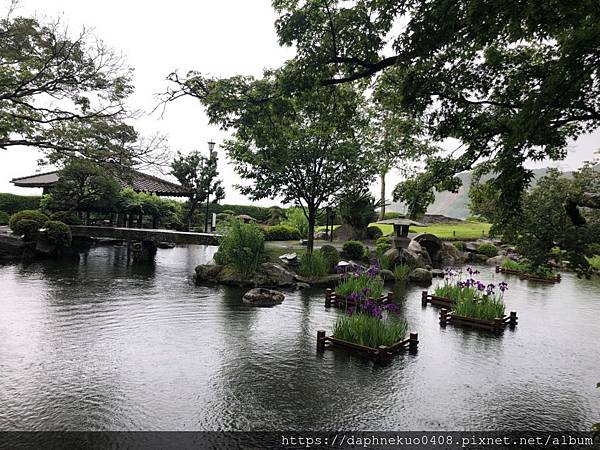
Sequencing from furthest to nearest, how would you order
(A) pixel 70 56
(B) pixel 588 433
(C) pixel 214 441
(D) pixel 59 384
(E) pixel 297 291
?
(E) pixel 297 291, (A) pixel 70 56, (D) pixel 59 384, (B) pixel 588 433, (C) pixel 214 441

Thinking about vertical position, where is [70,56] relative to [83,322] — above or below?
above

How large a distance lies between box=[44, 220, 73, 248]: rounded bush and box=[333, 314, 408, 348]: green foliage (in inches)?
609

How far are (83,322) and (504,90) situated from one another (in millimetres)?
8932

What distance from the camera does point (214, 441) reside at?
13.6ft

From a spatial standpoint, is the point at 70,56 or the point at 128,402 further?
the point at 70,56

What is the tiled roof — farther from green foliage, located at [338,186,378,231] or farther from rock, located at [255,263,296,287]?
rock, located at [255,263,296,287]

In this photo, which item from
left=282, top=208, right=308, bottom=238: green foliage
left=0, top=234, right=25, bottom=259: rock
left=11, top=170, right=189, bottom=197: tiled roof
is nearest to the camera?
left=0, top=234, right=25, bottom=259: rock

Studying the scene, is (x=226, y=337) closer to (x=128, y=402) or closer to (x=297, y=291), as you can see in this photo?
(x=128, y=402)

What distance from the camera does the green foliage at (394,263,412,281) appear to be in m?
16.0

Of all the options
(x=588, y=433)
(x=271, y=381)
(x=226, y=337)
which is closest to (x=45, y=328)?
(x=226, y=337)

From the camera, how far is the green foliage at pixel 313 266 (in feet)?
47.6

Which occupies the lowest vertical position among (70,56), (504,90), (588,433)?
(588,433)

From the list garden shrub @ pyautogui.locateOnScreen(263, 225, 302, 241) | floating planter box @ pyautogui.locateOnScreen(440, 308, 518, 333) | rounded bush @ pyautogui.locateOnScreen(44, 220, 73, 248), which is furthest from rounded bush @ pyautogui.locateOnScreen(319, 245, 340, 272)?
rounded bush @ pyautogui.locateOnScreen(44, 220, 73, 248)

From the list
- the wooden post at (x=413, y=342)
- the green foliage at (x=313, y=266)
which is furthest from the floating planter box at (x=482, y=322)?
the green foliage at (x=313, y=266)
